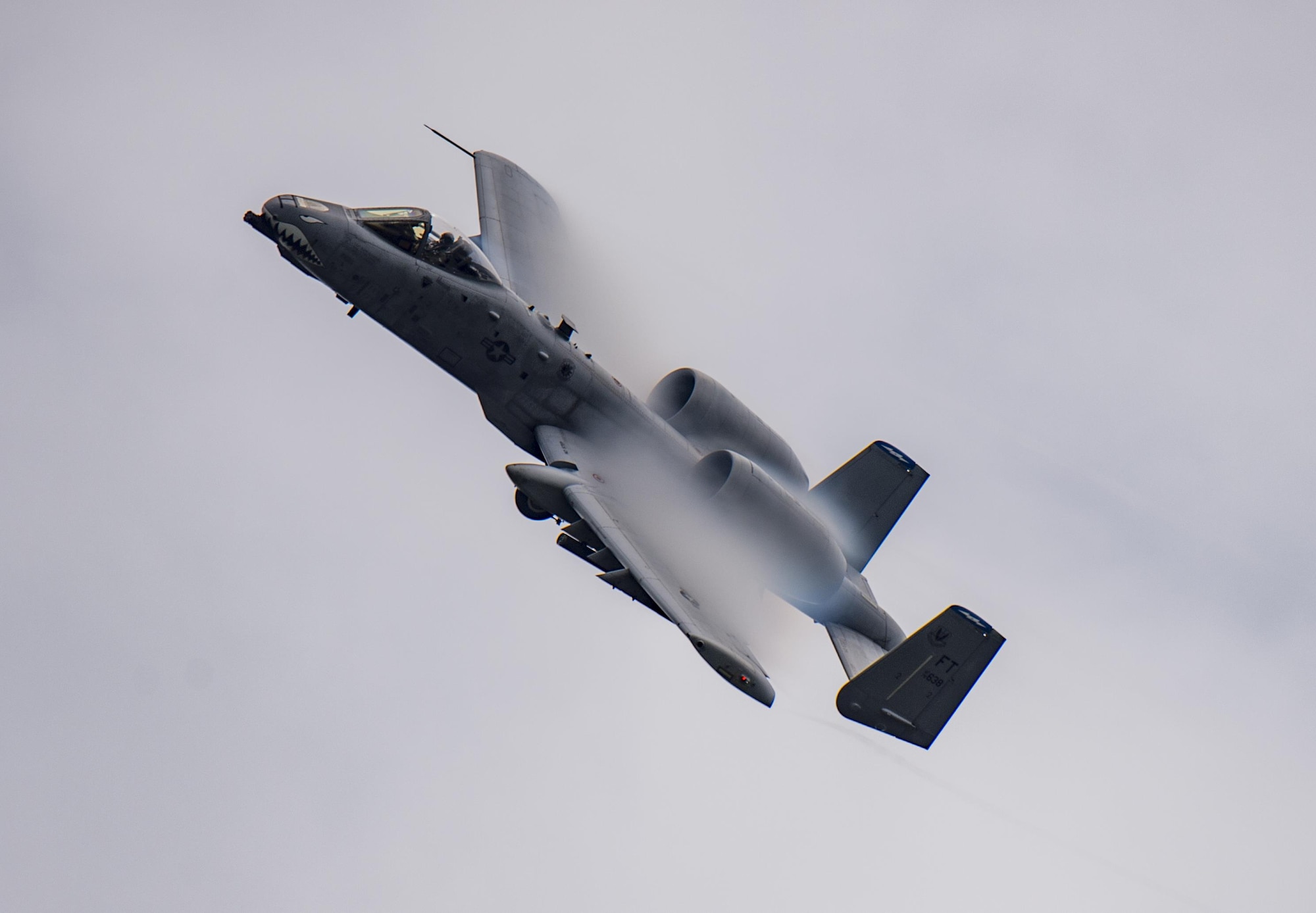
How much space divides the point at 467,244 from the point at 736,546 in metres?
9.91

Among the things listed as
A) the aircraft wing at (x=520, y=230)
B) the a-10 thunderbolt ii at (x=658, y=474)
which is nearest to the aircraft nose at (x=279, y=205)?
the a-10 thunderbolt ii at (x=658, y=474)

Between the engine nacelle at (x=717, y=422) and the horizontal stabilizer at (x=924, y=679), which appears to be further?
the engine nacelle at (x=717, y=422)

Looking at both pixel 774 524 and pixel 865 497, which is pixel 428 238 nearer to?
pixel 774 524

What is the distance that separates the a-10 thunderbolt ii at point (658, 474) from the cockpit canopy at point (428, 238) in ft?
0.13

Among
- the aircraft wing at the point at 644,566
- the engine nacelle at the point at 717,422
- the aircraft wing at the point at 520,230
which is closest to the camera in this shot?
the aircraft wing at the point at 644,566

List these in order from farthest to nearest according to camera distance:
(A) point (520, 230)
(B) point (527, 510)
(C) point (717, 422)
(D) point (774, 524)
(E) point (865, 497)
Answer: (A) point (520, 230), (E) point (865, 497), (C) point (717, 422), (D) point (774, 524), (B) point (527, 510)

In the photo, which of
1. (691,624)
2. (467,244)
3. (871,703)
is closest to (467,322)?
(467,244)

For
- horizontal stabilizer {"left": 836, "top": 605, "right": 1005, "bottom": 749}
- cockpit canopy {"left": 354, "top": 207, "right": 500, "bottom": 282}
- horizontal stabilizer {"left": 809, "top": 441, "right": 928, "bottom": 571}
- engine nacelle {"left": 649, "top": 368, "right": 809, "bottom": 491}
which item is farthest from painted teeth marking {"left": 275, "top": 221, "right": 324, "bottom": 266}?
horizontal stabilizer {"left": 836, "top": 605, "right": 1005, "bottom": 749}

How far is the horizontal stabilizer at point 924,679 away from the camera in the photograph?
2570cm

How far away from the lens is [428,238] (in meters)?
28.2

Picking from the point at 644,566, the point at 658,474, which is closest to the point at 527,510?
the point at 658,474

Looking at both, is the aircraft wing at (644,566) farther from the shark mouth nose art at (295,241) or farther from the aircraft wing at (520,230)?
the shark mouth nose art at (295,241)

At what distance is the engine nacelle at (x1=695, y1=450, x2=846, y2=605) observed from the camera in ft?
95.4

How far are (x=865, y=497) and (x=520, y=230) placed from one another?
12.7 m
